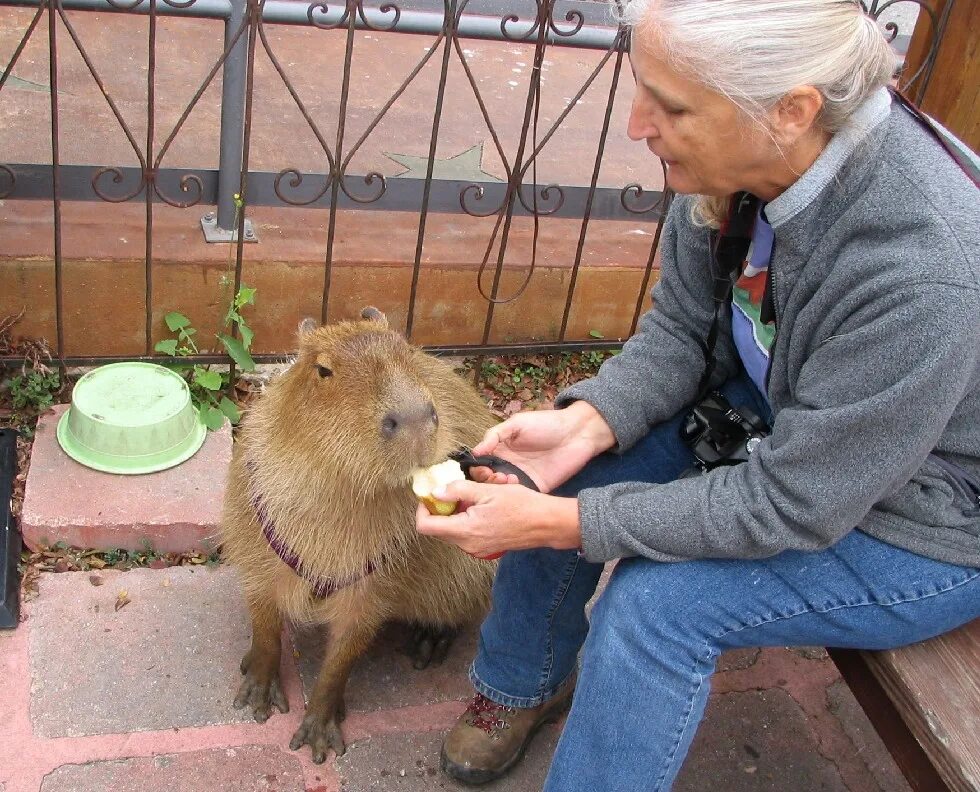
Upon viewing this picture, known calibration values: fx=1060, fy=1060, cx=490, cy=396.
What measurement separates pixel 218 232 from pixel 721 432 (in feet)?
7.18

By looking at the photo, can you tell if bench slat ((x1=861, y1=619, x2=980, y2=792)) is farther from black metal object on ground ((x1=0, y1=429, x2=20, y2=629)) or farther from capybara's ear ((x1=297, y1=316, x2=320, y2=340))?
black metal object on ground ((x1=0, y1=429, x2=20, y2=629))

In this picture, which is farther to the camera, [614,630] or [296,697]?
[296,697]

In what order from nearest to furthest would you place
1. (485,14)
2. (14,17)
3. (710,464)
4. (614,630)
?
(614,630) < (710,464) < (485,14) < (14,17)

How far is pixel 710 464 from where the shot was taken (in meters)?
2.43

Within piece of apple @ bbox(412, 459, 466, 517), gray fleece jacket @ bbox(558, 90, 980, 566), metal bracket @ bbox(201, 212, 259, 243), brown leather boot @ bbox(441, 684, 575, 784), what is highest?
gray fleece jacket @ bbox(558, 90, 980, 566)

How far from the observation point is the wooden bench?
1.89m

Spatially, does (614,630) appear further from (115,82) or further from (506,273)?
(115,82)

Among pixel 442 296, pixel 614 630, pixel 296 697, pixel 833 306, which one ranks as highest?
pixel 833 306

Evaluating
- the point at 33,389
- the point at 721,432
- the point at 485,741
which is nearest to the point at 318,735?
the point at 485,741

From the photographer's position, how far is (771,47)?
1799 millimetres

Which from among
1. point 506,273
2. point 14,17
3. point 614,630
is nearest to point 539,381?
point 506,273

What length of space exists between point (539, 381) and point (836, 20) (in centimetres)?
259

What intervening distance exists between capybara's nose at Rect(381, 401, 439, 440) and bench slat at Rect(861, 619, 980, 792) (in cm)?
101

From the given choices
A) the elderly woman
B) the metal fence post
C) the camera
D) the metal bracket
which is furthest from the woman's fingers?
the metal bracket
